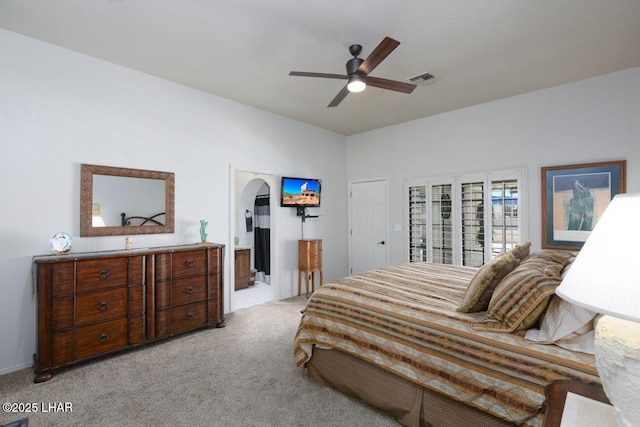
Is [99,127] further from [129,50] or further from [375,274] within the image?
[375,274]

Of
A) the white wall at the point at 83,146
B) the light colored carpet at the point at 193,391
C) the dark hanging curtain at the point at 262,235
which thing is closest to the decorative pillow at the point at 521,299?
the light colored carpet at the point at 193,391

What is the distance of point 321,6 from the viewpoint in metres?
2.24

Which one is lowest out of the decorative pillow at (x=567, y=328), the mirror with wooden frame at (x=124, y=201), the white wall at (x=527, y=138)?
the decorative pillow at (x=567, y=328)

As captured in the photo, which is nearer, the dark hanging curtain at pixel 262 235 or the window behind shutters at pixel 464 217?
the window behind shutters at pixel 464 217

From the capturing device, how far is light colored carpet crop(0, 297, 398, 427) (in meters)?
1.98

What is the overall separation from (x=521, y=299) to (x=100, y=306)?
129 inches

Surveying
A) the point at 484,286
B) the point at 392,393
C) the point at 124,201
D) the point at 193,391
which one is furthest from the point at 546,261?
the point at 124,201

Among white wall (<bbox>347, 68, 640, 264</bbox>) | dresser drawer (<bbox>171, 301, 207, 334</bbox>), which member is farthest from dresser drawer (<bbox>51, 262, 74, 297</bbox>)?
white wall (<bbox>347, 68, 640, 264</bbox>)

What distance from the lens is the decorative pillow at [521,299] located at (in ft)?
5.08

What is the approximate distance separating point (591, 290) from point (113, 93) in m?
4.01

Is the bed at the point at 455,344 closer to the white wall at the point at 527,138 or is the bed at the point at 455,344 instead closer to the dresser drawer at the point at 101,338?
the dresser drawer at the point at 101,338

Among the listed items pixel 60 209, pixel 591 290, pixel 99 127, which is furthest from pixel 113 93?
pixel 591 290

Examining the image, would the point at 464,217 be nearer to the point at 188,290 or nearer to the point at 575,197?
the point at 575,197

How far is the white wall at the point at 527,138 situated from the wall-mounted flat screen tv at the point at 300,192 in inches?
46.5
